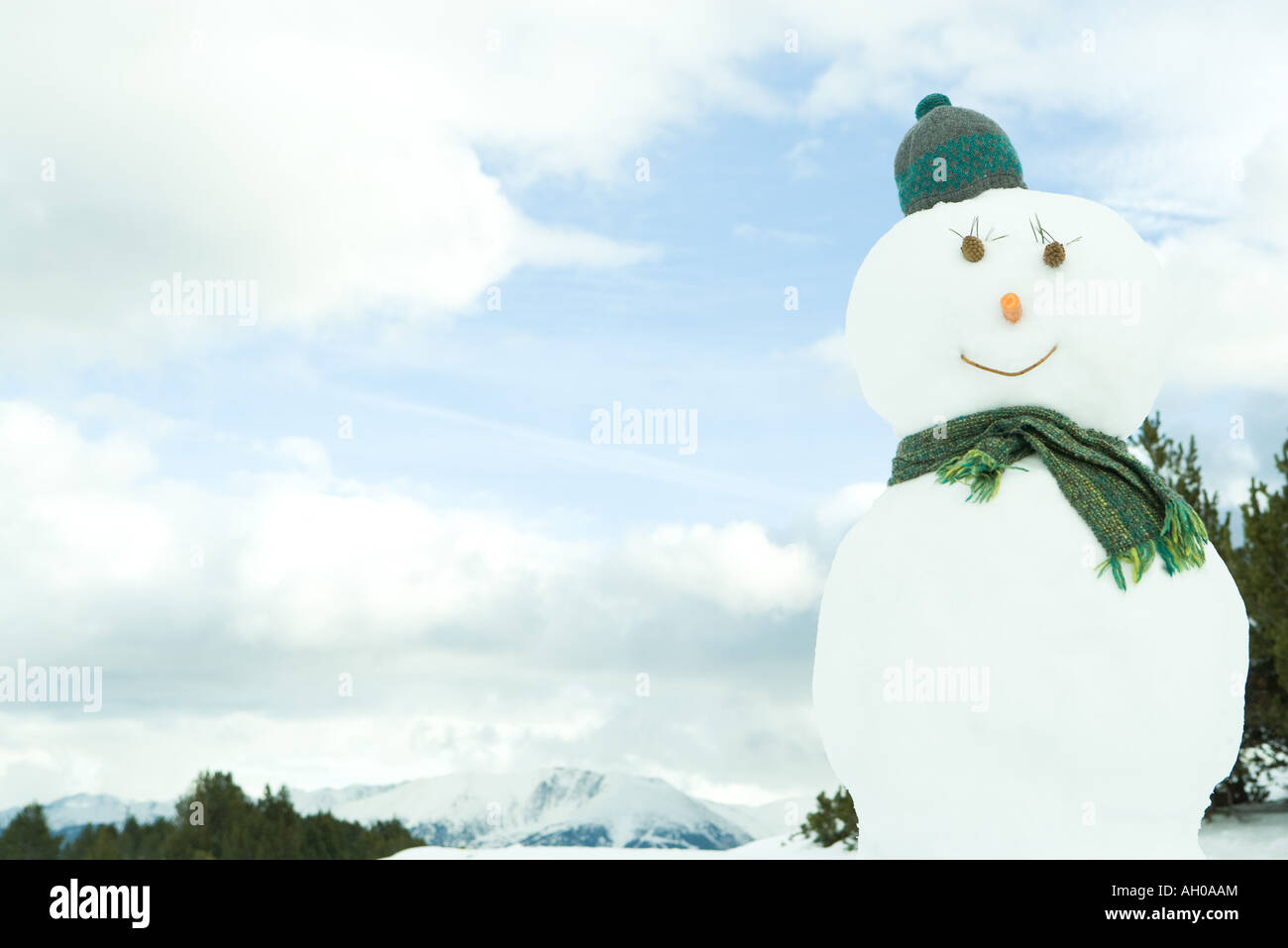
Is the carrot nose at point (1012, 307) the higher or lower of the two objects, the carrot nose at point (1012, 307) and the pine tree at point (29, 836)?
the higher

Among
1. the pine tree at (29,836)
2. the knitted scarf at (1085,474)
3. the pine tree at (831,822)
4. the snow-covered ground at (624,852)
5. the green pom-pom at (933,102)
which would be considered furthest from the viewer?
the pine tree at (29,836)

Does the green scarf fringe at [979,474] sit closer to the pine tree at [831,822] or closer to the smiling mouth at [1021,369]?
the smiling mouth at [1021,369]

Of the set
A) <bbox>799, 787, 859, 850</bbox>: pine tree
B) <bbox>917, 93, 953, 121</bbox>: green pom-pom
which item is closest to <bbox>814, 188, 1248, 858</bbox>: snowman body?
<bbox>917, 93, 953, 121</bbox>: green pom-pom

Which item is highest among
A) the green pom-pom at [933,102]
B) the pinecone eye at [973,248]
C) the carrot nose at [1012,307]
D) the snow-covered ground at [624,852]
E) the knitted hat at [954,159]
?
the green pom-pom at [933,102]

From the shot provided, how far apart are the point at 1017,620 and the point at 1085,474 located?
0.68 meters

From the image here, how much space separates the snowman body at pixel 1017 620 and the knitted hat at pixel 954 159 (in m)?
0.12

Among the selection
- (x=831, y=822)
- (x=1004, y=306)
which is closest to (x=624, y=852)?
(x=831, y=822)

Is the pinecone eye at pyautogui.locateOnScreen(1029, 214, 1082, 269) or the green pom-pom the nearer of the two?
the pinecone eye at pyautogui.locateOnScreen(1029, 214, 1082, 269)

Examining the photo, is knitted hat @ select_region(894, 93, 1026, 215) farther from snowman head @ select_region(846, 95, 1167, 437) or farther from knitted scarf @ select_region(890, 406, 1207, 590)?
knitted scarf @ select_region(890, 406, 1207, 590)

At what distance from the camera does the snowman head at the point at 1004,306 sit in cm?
433

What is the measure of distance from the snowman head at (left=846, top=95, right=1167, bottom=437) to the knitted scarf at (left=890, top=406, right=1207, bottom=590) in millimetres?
114

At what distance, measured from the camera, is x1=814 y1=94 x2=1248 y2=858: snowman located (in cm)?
388

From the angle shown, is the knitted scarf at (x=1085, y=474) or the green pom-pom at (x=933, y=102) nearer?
the knitted scarf at (x=1085, y=474)

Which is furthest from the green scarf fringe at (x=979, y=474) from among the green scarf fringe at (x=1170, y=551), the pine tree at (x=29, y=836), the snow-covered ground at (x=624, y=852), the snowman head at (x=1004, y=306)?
the pine tree at (x=29, y=836)
